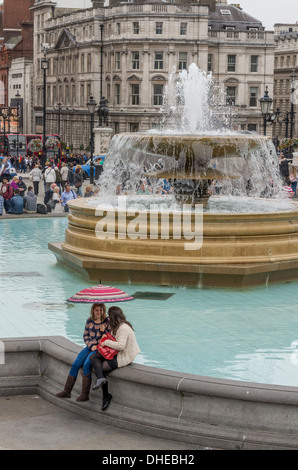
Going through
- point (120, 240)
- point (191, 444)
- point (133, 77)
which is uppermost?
point (133, 77)

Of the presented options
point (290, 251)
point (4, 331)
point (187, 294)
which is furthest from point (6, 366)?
point (290, 251)

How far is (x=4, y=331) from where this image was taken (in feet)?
35.6

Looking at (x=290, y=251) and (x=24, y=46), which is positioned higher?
(x=24, y=46)

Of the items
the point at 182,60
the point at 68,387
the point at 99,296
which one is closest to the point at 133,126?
the point at 182,60

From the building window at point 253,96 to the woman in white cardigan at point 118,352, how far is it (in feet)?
264

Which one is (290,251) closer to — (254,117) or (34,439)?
(34,439)

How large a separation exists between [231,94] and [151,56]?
345 inches

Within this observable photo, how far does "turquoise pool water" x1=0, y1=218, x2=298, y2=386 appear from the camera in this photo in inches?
377

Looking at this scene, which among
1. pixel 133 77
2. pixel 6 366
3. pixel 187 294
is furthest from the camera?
pixel 133 77

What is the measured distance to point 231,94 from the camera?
285 ft

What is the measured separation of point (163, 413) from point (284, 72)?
112090 millimetres

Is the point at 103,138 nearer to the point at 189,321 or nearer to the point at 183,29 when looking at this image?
the point at 183,29

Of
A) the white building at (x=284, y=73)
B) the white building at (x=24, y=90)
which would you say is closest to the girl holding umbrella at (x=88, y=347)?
the white building at (x=284, y=73)

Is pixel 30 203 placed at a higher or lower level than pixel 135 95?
lower
